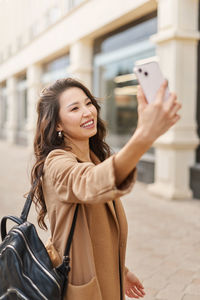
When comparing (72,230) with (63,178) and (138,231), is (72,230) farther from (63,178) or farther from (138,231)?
(138,231)

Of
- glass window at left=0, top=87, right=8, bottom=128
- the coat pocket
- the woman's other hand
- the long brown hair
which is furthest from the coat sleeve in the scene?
glass window at left=0, top=87, right=8, bottom=128

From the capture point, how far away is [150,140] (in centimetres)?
113

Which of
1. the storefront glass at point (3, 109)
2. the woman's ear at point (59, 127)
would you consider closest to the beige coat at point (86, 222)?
the woman's ear at point (59, 127)

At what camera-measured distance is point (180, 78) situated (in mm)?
6676

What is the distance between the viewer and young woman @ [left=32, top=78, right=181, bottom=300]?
1.15 m

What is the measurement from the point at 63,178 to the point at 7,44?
22.8m

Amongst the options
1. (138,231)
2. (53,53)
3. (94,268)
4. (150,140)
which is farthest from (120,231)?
(53,53)

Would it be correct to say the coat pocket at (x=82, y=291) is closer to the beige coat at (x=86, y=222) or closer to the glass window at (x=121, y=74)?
the beige coat at (x=86, y=222)

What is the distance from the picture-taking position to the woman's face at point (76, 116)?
5.04ft

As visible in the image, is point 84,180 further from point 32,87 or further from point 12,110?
point 12,110

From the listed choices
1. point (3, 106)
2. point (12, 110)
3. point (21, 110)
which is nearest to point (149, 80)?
point (21, 110)

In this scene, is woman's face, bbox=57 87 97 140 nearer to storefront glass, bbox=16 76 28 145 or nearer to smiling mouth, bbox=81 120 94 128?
smiling mouth, bbox=81 120 94 128

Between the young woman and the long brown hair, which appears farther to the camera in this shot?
the long brown hair

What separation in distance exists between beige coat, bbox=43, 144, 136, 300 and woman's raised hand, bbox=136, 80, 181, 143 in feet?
0.47
